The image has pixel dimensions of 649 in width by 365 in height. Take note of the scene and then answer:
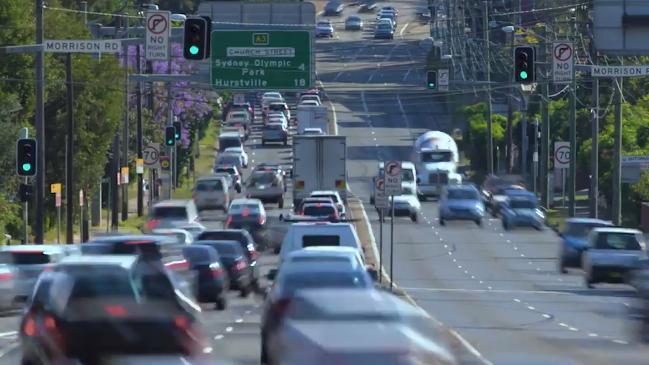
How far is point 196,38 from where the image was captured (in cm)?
3130

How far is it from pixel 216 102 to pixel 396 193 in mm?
64511

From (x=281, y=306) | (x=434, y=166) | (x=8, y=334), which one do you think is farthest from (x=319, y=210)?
(x=281, y=306)

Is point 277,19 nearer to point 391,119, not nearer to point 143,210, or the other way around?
point 143,210

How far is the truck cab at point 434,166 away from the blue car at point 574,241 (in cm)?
2775

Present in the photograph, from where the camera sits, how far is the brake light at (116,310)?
16897 millimetres

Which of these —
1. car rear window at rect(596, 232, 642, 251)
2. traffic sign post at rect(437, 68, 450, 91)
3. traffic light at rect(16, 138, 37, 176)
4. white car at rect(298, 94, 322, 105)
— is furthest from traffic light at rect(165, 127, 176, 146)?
white car at rect(298, 94, 322, 105)

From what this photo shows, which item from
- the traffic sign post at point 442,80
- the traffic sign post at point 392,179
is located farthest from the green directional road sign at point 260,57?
the traffic sign post at point 442,80

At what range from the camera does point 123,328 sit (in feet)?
54.1

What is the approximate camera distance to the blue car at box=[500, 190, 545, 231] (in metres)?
59.6

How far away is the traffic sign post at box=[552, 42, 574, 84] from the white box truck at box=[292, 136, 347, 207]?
16.1m

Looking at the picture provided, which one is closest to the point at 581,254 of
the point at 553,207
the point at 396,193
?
the point at 396,193

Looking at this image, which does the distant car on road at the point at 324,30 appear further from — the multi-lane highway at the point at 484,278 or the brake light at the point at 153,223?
the brake light at the point at 153,223

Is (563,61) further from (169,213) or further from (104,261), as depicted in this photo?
(104,261)

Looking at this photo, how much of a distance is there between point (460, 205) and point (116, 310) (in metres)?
44.6
